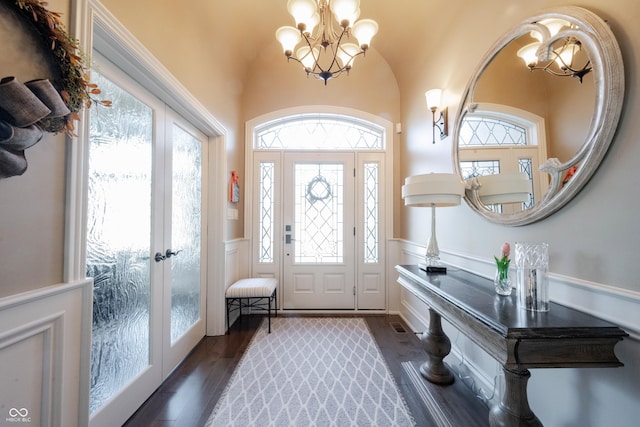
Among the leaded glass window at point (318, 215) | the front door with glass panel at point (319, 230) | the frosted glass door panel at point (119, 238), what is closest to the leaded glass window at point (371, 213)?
the front door with glass panel at point (319, 230)

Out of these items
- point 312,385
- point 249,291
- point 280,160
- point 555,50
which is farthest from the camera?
point 280,160

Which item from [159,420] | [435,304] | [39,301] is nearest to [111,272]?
[39,301]

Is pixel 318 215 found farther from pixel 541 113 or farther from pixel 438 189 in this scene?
pixel 541 113

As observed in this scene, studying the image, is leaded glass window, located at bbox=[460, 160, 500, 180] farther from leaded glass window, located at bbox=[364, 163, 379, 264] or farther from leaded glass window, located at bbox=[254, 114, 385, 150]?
leaded glass window, located at bbox=[254, 114, 385, 150]

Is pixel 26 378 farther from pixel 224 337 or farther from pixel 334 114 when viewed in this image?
pixel 334 114

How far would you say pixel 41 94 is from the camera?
2.59ft

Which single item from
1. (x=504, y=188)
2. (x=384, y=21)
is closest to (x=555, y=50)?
(x=504, y=188)

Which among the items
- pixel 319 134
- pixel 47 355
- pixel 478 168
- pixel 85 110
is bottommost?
pixel 47 355

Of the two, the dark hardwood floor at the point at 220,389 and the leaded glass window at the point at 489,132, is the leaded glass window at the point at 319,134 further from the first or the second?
the dark hardwood floor at the point at 220,389

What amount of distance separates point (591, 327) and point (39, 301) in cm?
200

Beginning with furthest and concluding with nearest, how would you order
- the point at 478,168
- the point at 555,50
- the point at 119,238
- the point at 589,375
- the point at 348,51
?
the point at 348,51 < the point at 478,168 < the point at 119,238 < the point at 555,50 < the point at 589,375

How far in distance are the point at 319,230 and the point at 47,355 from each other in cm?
253

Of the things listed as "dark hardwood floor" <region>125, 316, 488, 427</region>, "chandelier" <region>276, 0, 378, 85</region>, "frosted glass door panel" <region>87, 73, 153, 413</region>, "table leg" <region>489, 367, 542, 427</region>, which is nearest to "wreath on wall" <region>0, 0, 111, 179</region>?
"frosted glass door panel" <region>87, 73, 153, 413</region>

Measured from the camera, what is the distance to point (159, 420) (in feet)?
4.91
